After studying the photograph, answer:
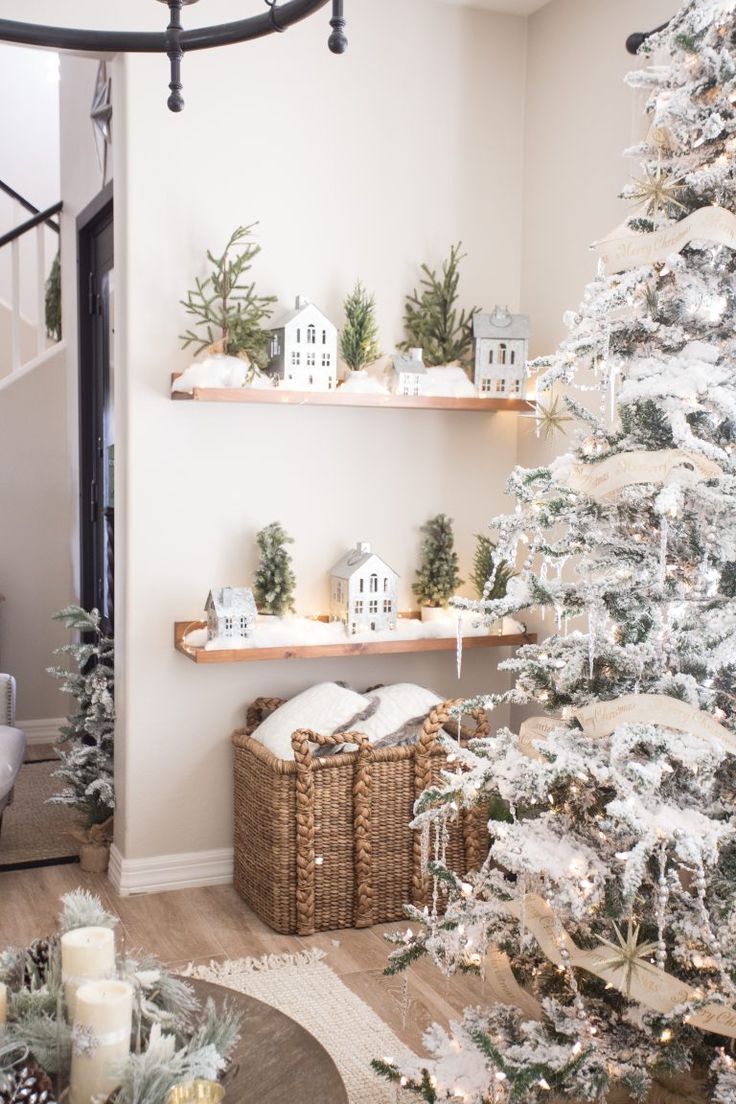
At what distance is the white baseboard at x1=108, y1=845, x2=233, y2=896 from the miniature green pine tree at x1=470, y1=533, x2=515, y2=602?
122 centimetres

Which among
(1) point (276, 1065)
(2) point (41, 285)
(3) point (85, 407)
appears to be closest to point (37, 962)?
(1) point (276, 1065)

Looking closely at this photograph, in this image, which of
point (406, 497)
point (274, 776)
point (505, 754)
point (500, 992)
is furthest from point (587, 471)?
point (406, 497)

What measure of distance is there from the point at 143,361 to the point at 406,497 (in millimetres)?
1011

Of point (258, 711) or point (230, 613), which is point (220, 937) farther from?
point (230, 613)

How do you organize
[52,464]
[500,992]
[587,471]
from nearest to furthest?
1. [587,471]
2. [500,992]
3. [52,464]

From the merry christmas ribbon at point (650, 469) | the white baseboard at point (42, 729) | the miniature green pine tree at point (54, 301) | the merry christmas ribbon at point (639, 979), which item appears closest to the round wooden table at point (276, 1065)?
the merry christmas ribbon at point (639, 979)

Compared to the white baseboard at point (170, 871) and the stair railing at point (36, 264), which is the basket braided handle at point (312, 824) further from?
the stair railing at point (36, 264)

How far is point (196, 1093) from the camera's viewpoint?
1.51 meters

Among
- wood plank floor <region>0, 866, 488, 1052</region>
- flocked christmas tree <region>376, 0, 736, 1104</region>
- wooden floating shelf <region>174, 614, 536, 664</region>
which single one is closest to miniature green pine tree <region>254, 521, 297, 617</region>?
wooden floating shelf <region>174, 614, 536, 664</region>

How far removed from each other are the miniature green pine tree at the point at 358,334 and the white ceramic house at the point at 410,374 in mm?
94

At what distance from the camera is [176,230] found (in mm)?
3404

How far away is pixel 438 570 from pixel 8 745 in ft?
5.09

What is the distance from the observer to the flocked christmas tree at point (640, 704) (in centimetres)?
190

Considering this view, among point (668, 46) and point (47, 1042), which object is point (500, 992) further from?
point (668, 46)
